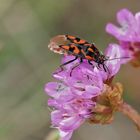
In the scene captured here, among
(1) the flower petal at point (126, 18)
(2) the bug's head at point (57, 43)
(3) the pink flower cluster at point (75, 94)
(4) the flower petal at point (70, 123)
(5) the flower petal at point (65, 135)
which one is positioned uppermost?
(2) the bug's head at point (57, 43)

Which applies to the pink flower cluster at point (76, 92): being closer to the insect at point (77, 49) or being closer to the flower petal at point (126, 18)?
the insect at point (77, 49)

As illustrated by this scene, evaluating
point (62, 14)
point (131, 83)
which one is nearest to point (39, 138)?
point (131, 83)

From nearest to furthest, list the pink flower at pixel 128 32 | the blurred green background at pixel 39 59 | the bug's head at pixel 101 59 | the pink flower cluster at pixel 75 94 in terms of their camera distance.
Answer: the pink flower cluster at pixel 75 94
the bug's head at pixel 101 59
the pink flower at pixel 128 32
the blurred green background at pixel 39 59

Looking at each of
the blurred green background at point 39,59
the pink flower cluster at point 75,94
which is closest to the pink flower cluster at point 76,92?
the pink flower cluster at point 75,94

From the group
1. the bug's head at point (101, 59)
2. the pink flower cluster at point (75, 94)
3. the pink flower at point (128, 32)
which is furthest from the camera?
the pink flower at point (128, 32)

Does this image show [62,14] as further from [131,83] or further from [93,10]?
[131,83]

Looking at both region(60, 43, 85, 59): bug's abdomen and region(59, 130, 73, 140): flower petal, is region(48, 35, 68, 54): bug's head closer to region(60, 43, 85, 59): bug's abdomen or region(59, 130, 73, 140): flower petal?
region(60, 43, 85, 59): bug's abdomen

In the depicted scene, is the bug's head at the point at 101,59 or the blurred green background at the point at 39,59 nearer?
the bug's head at the point at 101,59

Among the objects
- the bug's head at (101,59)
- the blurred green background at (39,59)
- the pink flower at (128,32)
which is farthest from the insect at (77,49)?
the blurred green background at (39,59)

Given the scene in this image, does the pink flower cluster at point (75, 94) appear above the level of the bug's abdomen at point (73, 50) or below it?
below
